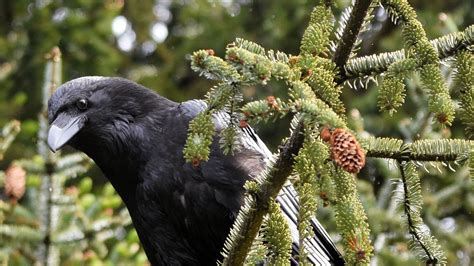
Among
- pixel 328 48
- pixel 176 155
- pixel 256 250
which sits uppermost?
pixel 176 155

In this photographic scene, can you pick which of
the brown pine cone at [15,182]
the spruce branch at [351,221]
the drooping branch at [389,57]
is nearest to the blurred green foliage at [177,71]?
the brown pine cone at [15,182]

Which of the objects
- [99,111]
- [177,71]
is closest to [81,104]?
[99,111]

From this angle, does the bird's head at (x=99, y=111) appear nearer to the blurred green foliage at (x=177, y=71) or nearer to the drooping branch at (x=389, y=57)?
the blurred green foliage at (x=177, y=71)

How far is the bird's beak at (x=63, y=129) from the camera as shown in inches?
143

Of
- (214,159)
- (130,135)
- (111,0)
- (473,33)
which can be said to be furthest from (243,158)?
(111,0)

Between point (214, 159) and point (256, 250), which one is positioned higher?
point (214, 159)

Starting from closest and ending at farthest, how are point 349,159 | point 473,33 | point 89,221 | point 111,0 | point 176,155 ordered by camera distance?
point 349,159 < point 473,33 < point 176,155 < point 89,221 < point 111,0

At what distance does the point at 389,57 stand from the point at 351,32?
12 centimetres

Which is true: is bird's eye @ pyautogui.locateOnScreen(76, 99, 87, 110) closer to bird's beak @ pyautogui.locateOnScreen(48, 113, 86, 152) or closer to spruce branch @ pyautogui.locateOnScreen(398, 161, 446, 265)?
bird's beak @ pyautogui.locateOnScreen(48, 113, 86, 152)

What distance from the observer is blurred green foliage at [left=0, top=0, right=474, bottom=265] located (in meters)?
5.00

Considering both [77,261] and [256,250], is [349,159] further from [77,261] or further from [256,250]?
[77,261]

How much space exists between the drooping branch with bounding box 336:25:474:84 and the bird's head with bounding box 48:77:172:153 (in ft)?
5.06

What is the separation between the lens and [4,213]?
4.78 metres

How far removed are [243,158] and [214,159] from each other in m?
0.14
